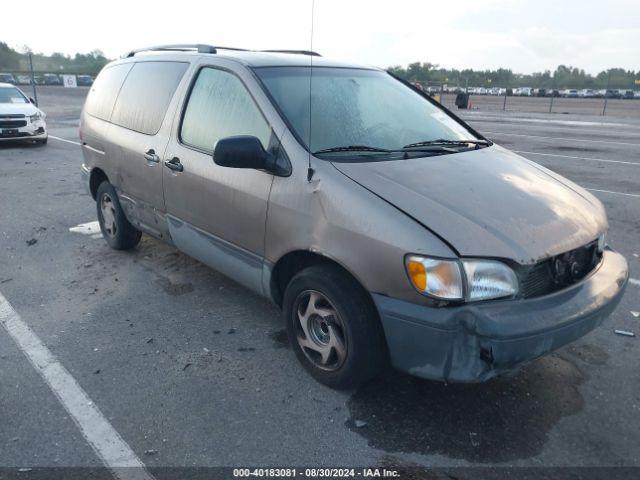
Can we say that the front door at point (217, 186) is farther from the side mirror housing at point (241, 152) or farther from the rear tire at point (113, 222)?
the rear tire at point (113, 222)

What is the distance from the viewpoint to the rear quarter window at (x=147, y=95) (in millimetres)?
4012

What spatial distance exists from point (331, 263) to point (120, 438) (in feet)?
4.50

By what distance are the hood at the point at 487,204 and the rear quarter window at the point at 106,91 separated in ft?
9.72

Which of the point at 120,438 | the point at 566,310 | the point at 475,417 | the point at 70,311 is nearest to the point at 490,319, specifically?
the point at 566,310

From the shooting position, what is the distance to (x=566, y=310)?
8.18 feet

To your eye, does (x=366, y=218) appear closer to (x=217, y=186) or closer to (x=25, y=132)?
(x=217, y=186)

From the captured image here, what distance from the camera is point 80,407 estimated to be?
280cm

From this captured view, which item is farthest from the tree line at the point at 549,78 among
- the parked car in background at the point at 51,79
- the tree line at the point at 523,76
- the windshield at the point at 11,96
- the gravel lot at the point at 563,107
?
the windshield at the point at 11,96

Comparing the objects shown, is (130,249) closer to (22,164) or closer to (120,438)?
(120,438)

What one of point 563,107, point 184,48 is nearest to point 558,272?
point 184,48

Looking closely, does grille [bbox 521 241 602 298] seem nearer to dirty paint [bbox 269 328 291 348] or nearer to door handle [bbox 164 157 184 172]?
dirty paint [bbox 269 328 291 348]

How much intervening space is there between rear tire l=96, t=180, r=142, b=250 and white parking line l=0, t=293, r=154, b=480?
1.39 m

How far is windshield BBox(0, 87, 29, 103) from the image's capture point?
41.9 feet

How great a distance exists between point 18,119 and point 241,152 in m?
11.7
